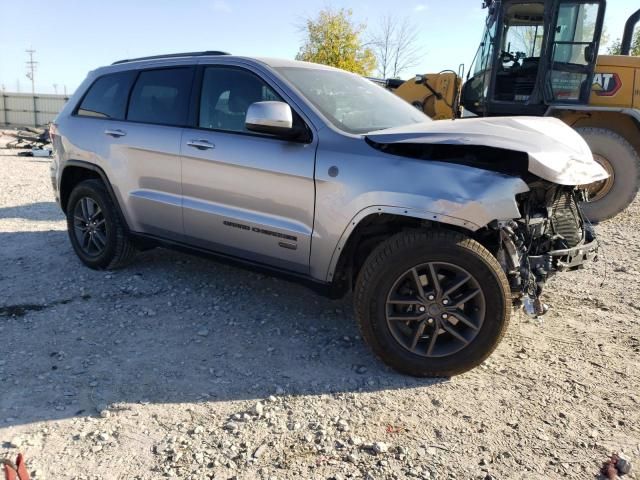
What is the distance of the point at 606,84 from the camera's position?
736 centimetres

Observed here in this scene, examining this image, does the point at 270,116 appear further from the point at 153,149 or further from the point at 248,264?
the point at 153,149

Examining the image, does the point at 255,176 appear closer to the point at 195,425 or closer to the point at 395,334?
the point at 395,334

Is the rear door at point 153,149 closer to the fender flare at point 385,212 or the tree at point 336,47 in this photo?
the fender flare at point 385,212

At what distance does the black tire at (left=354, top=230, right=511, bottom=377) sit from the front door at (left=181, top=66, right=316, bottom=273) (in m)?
0.55

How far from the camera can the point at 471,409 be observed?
2.86 m

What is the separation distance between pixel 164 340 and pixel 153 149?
156 cm

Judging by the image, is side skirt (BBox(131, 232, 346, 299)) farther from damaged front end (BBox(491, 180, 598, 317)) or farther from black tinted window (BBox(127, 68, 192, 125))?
damaged front end (BBox(491, 180, 598, 317))

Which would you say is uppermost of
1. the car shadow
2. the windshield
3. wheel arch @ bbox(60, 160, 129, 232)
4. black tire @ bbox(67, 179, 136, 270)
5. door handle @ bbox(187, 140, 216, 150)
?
the windshield

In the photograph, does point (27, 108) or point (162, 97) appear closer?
point (162, 97)

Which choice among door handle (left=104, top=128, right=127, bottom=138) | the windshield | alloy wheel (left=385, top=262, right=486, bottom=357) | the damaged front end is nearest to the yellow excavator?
the windshield

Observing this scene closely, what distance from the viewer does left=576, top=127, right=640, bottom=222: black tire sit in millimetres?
7152

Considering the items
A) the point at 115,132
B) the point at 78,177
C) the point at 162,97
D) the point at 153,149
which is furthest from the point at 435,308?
the point at 78,177

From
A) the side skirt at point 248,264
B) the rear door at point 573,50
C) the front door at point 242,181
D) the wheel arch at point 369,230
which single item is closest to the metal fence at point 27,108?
the rear door at point 573,50

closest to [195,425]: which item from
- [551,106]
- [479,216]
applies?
[479,216]
